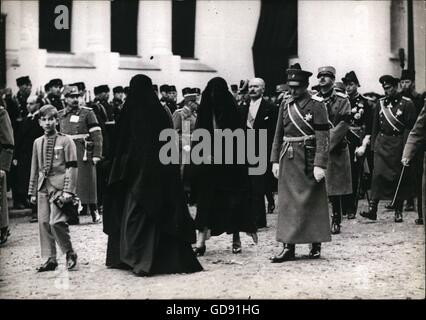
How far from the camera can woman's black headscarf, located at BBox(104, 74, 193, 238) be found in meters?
8.03

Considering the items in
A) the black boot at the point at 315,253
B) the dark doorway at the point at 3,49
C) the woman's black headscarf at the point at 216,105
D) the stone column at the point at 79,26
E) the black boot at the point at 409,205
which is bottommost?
the black boot at the point at 315,253

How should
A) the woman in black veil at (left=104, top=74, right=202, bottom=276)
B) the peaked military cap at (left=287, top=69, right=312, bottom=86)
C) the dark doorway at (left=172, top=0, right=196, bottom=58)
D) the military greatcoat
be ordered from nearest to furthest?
the woman in black veil at (left=104, top=74, right=202, bottom=276), the peaked military cap at (left=287, top=69, right=312, bottom=86), the military greatcoat, the dark doorway at (left=172, top=0, right=196, bottom=58)

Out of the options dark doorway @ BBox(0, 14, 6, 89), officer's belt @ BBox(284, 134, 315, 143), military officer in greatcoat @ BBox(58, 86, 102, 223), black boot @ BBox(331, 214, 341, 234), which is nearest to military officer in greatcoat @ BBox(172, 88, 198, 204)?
military officer in greatcoat @ BBox(58, 86, 102, 223)

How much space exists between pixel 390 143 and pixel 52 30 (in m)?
8.85

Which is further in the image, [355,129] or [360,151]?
[355,129]

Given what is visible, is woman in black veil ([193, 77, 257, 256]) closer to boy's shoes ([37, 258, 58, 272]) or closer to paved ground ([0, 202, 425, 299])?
paved ground ([0, 202, 425, 299])

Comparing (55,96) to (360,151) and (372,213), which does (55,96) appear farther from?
(372,213)

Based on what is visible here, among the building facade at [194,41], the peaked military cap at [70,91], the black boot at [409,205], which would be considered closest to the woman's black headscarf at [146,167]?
the peaked military cap at [70,91]

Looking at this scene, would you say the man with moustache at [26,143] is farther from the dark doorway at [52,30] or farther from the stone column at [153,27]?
the stone column at [153,27]

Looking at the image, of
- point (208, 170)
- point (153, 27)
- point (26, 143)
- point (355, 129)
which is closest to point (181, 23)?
point (153, 27)

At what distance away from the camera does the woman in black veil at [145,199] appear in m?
7.99

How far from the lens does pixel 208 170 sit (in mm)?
9414

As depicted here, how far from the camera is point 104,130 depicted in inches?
516

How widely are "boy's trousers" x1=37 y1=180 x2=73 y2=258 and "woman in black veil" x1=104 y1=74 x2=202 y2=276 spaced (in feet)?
1.73
